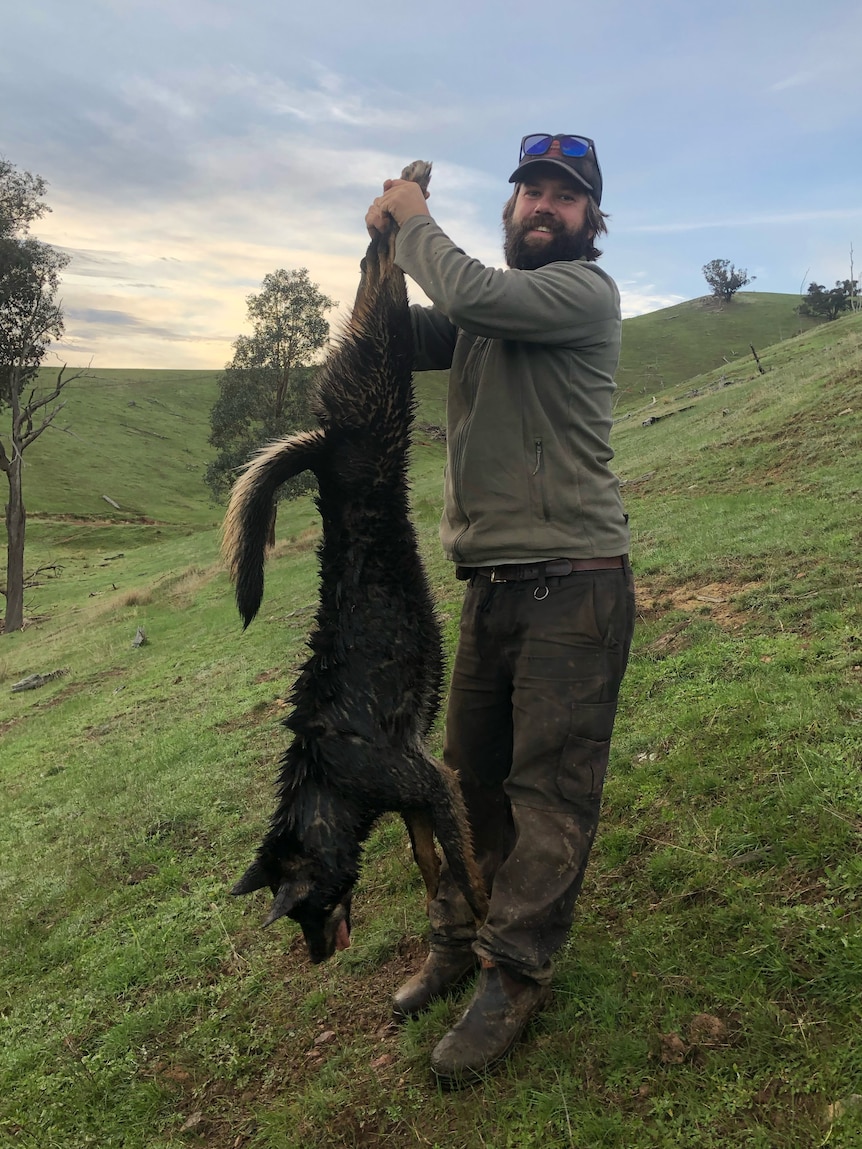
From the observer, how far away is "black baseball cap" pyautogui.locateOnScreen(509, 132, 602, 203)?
2.95m

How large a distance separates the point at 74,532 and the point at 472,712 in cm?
5057

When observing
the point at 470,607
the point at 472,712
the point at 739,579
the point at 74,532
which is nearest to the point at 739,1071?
the point at 472,712

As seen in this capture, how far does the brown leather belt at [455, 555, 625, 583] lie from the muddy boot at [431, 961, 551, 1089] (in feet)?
5.28

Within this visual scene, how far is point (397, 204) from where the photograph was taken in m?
2.75

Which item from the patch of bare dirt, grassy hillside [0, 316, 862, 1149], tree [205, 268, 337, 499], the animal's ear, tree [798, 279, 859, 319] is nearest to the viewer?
grassy hillside [0, 316, 862, 1149]

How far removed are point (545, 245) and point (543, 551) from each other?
1.37 meters

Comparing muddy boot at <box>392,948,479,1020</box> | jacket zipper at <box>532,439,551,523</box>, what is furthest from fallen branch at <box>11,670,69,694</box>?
jacket zipper at <box>532,439,551,523</box>

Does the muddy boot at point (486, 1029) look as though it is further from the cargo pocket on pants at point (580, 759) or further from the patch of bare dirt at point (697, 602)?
the patch of bare dirt at point (697, 602)

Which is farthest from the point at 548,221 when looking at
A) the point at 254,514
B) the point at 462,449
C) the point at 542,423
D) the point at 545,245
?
the point at 254,514

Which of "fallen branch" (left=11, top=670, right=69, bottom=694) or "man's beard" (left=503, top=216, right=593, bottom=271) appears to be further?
"fallen branch" (left=11, top=670, right=69, bottom=694)

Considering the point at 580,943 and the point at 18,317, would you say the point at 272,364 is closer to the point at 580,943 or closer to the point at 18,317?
the point at 18,317

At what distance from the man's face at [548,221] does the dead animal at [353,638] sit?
0.51 m

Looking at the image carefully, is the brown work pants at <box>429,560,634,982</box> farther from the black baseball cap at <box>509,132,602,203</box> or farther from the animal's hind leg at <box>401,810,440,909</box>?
the black baseball cap at <box>509,132,602,203</box>

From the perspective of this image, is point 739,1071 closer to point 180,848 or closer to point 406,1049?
point 406,1049
